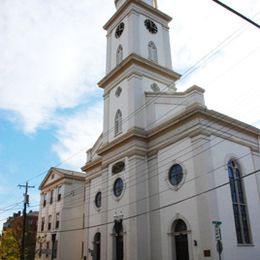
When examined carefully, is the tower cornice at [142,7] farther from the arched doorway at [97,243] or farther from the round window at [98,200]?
the arched doorway at [97,243]

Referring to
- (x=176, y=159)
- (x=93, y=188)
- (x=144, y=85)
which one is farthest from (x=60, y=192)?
(x=176, y=159)

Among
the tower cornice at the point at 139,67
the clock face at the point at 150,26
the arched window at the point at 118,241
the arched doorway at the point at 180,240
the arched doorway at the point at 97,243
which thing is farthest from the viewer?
the clock face at the point at 150,26

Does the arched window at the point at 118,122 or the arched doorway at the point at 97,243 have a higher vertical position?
the arched window at the point at 118,122

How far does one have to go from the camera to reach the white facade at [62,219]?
42281 millimetres

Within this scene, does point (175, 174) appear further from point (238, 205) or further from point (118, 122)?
point (118, 122)

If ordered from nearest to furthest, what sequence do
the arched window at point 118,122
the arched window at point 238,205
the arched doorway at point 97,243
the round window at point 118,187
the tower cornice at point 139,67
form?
the arched window at point 238,205, the round window at point 118,187, the arched doorway at point 97,243, the arched window at point 118,122, the tower cornice at point 139,67

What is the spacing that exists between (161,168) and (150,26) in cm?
1663

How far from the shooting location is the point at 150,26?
3522cm

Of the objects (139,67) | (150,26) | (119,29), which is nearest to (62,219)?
(139,67)

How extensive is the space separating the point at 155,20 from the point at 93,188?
1914 cm

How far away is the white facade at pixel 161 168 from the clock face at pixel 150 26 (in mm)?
127

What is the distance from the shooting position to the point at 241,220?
23.5 meters

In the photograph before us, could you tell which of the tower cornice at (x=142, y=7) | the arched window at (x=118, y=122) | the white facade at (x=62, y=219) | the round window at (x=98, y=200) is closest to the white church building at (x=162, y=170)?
the round window at (x=98, y=200)

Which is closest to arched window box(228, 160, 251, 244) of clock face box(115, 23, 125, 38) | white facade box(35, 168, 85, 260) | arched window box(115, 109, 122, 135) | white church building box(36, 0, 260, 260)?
white church building box(36, 0, 260, 260)
